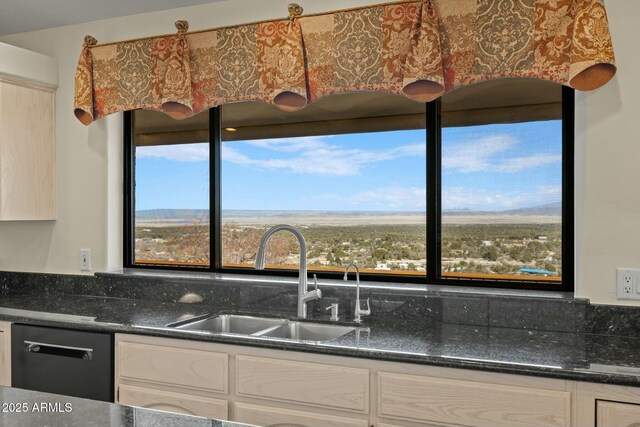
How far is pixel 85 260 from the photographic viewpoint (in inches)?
127

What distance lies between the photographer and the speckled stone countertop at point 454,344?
172cm

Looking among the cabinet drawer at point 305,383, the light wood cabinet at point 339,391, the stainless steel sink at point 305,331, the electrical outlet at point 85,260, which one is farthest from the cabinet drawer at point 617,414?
the electrical outlet at point 85,260

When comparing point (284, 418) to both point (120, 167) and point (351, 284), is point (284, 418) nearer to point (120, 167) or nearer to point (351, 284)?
point (351, 284)

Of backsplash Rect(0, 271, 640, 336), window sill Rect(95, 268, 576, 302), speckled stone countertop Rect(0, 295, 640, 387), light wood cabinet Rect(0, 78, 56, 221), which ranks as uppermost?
light wood cabinet Rect(0, 78, 56, 221)

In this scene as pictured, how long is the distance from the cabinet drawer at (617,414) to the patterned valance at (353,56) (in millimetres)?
1158

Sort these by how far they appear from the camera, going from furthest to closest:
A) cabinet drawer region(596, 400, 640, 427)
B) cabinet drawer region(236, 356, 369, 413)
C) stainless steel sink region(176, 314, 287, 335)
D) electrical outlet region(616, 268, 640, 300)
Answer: stainless steel sink region(176, 314, 287, 335) < electrical outlet region(616, 268, 640, 300) < cabinet drawer region(236, 356, 369, 413) < cabinet drawer region(596, 400, 640, 427)

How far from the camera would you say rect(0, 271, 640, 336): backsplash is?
218 centimetres

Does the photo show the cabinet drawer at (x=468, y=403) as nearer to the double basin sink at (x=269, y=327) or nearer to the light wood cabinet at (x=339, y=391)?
the light wood cabinet at (x=339, y=391)

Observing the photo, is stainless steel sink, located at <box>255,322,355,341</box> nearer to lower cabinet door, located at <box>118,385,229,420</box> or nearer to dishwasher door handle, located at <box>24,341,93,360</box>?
lower cabinet door, located at <box>118,385,229,420</box>

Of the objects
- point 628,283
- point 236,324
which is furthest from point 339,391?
point 628,283

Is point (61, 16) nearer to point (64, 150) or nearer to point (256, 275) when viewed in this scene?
point (64, 150)

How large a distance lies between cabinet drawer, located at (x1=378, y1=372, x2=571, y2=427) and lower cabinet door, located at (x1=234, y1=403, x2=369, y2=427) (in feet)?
0.49

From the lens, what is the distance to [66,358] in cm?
244

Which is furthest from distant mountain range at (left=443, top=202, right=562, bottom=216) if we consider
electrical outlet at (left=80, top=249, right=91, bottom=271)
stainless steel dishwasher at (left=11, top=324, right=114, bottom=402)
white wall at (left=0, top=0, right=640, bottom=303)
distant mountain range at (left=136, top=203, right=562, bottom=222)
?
electrical outlet at (left=80, top=249, right=91, bottom=271)
